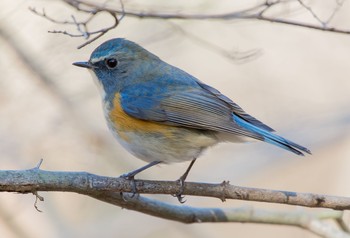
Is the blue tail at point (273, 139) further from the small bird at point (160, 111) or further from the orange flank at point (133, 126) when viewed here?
the orange flank at point (133, 126)

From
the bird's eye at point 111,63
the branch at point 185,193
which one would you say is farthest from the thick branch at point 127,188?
the bird's eye at point 111,63

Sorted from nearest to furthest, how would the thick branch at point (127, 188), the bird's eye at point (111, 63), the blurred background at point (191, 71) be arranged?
the thick branch at point (127, 188)
the bird's eye at point (111, 63)
the blurred background at point (191, 71)

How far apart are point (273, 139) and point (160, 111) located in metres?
0.89

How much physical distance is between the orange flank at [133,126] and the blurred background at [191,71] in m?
0.36

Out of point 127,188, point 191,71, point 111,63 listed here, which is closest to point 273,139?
point 127,188

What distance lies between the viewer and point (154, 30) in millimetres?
6227

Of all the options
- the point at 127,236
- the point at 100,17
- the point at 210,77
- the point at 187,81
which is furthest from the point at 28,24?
the point at 210,77

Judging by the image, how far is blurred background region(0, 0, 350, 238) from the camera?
18.4 ft

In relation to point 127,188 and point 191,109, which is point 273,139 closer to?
point 191,109

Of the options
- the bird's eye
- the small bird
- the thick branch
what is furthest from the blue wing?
the thick branch

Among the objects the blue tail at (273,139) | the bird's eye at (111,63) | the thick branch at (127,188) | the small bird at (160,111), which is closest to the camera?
the thick branch at (127,188)

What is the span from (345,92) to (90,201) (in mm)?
3152

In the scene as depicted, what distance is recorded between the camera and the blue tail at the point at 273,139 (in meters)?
4.03

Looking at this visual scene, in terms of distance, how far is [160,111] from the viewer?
461 centimetres
